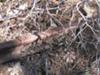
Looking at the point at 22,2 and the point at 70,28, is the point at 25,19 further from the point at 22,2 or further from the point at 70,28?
the point at 70,28

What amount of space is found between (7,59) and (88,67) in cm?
65

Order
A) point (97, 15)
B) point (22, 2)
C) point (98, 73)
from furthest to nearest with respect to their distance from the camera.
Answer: point (22, 2) → point (97, 15) → point (98, 73)

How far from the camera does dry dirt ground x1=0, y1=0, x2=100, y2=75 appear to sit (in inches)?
85.1

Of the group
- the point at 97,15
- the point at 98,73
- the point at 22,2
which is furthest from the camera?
the point at 22,2

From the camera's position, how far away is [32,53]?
7.13ft

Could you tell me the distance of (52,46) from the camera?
2.23 m

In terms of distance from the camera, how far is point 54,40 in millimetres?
2217

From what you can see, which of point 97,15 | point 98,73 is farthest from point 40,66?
point 97,15

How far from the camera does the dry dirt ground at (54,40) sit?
7.09 feet

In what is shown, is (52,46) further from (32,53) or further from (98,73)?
(98,73)

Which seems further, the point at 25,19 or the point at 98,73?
the point at 25,19

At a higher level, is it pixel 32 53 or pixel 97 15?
pixel 97 15

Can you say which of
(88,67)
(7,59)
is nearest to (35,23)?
(7,59)

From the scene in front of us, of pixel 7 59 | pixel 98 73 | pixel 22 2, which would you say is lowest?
pixel 98 73
